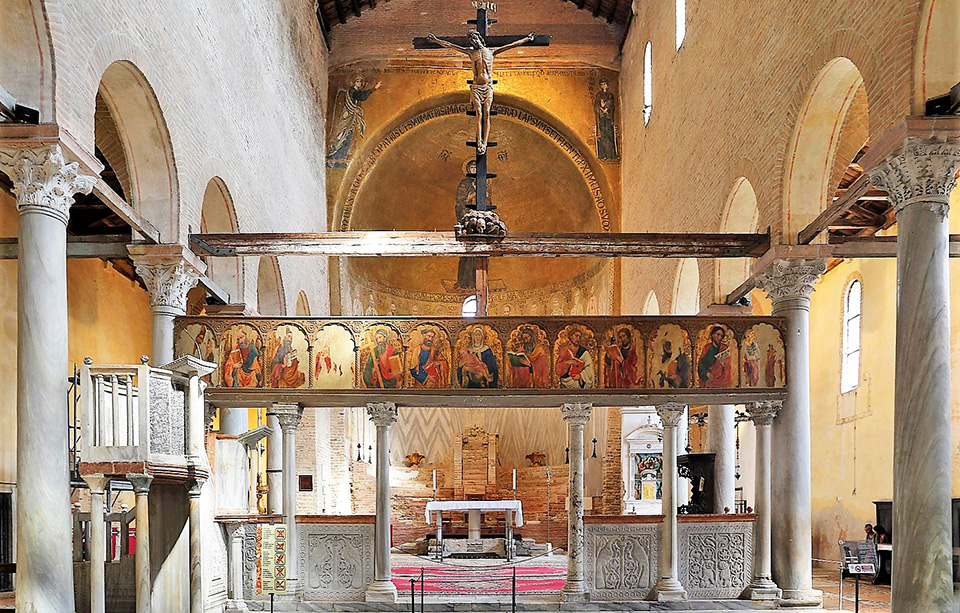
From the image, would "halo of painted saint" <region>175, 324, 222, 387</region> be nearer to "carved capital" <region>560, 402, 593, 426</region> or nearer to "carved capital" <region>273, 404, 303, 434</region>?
"carved capital" <region>273, 404, 303, 434</region>

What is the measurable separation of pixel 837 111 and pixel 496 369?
20.1 ft

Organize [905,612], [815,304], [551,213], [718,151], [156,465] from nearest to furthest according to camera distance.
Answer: [156,465], [905,612], [718,151], [815,304], [551,213]

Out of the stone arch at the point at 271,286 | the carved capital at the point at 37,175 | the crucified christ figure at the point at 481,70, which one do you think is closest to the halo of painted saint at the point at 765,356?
the crucified christ figure at the point at 481,70

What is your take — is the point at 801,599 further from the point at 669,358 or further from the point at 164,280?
the point at 164,280

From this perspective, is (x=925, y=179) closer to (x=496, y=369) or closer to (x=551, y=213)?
(x=496, y=369)

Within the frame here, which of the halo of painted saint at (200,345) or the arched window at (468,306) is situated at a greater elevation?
the arched window at (468,306)

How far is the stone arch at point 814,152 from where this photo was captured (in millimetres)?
13016

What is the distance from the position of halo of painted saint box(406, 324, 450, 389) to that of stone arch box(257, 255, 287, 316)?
290 inches

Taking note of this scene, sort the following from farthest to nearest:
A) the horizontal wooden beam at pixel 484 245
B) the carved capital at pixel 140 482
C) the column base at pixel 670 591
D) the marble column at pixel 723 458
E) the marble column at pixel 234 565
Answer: the marble column at pixel 723 458, the horizontal wooden beam at pixel 484 245, the column base at pixel 670 591, the marble column at pixel 234 565, the carved capital at pixel 140 482

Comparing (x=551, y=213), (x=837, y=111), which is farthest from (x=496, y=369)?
(x=551, y=213)

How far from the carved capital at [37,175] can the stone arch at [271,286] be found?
36.8 feet

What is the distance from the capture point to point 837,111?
1328 centimetres

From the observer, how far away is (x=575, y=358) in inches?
593

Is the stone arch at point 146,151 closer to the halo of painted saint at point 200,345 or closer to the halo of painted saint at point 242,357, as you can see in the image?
the halo of painted saint at point 200,345
